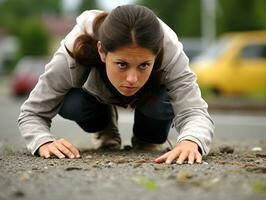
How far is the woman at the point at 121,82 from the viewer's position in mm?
3814

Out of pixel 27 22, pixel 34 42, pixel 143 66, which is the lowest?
pixel 34 42

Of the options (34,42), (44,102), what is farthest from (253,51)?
(34,42)

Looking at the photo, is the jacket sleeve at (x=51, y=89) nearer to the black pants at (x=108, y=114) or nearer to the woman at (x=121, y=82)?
the woman at (x=121, y=82)

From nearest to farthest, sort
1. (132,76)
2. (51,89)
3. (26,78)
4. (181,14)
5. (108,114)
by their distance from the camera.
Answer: (132,76) < (51,89) < (108,114) < (26,78) < (181,14)

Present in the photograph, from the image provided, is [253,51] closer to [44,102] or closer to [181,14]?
[44,102]

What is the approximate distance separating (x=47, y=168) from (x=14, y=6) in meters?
84.3

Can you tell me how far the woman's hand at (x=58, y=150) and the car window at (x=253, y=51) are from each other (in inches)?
465

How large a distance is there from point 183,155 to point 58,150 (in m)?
0.84

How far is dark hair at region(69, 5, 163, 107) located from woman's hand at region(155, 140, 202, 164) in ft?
1.67

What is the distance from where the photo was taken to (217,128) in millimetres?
9016

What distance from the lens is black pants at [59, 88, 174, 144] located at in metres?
4.57

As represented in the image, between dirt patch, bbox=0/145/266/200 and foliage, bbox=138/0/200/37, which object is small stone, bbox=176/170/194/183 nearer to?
dirt patch, bbox=0/145/266/200

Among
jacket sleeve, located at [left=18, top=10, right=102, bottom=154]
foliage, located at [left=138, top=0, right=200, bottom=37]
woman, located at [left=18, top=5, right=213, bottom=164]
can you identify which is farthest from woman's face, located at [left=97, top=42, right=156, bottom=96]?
foliage, located at [left=138, top=0, right=200, bottom=37]

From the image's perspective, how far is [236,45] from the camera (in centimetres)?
1543
